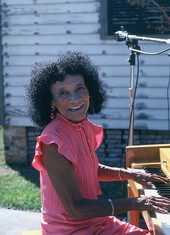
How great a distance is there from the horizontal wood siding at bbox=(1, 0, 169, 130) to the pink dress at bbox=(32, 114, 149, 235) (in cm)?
387

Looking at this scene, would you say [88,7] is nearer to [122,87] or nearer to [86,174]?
[122,87]

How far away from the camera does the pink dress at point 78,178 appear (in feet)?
7.56

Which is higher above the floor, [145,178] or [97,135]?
[97,135]

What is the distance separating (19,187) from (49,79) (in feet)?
11.6

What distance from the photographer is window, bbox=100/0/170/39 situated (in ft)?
20.1

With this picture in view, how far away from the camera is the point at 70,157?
227 centimetres

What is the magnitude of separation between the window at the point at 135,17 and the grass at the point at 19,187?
7.18ft

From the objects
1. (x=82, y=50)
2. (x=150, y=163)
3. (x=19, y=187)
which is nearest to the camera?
(x=150, y=163)

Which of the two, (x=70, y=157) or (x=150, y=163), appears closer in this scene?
(x=70, y=157)

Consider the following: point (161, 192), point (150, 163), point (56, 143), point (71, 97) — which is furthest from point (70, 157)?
point (150, 163)

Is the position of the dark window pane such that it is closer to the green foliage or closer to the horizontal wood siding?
the horizontal wood siding

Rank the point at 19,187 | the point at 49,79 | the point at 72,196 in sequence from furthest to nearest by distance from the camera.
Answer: the point at 19,187 < the point at 49,79 < the point at 72,196

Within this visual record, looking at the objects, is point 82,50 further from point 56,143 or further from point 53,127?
point 56,143

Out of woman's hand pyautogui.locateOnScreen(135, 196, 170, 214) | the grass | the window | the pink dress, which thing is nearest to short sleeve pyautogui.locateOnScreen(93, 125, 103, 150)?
the pink dress
